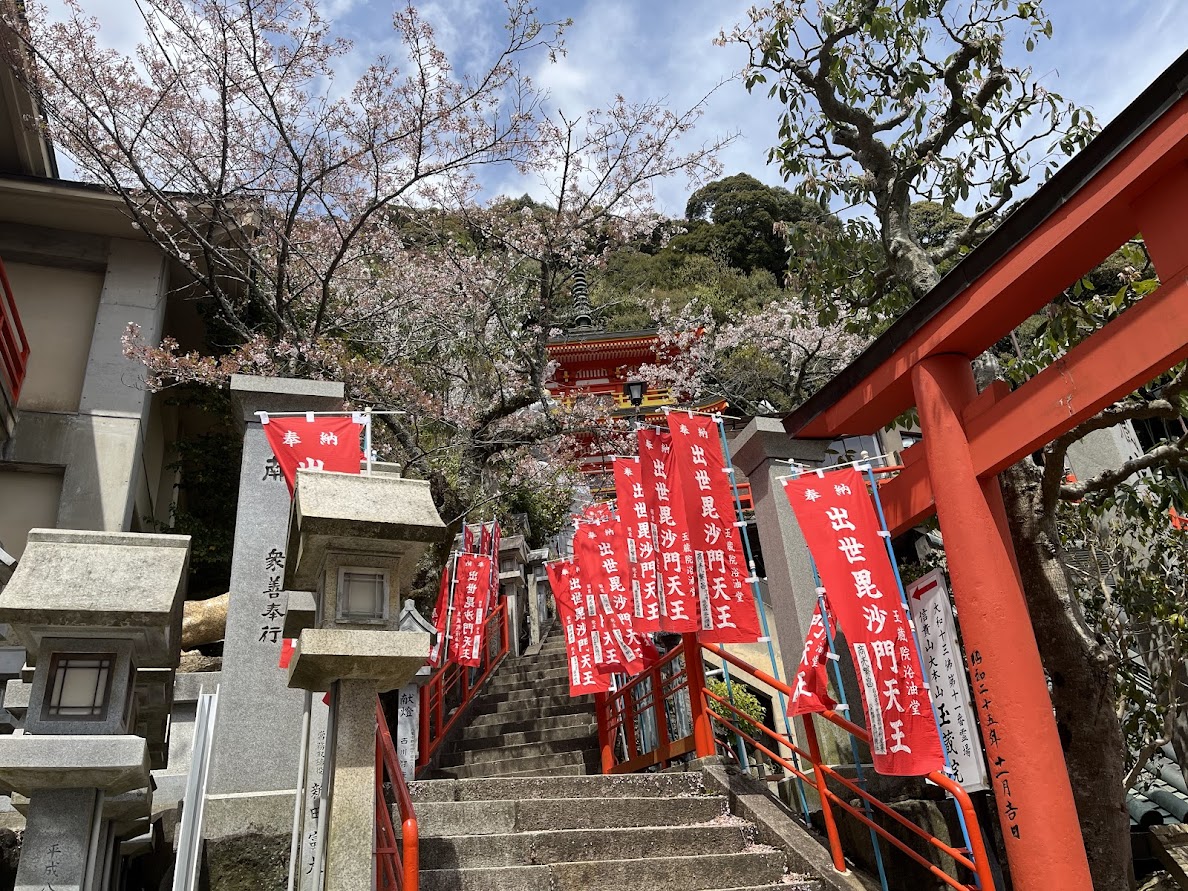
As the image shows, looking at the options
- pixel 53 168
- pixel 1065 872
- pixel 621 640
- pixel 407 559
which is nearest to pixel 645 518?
pixel 621 640

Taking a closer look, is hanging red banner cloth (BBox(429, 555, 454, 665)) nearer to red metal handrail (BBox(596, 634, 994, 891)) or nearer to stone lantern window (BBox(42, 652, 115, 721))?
red metal handrail (BBox(596, 634, 994, 891))

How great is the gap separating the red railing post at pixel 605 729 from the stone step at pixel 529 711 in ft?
5.33

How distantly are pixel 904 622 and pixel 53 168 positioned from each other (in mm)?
15522

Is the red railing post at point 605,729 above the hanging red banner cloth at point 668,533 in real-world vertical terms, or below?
below

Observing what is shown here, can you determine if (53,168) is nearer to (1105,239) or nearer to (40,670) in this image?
(40,670)

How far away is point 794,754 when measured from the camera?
8305 millimetres

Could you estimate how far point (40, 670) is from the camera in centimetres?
415

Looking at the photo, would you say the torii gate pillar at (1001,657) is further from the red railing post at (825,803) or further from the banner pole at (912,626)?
the red railing post at (825,803)

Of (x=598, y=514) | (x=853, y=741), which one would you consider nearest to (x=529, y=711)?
(x=598, y=514)

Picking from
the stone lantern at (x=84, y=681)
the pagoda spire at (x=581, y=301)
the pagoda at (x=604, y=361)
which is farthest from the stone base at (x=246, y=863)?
the pagoda spire at (x=581, y=301)

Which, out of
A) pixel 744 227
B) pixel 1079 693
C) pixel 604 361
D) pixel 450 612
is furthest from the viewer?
pixel 744 227

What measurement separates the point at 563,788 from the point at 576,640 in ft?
13.6

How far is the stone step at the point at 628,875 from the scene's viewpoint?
5.35m

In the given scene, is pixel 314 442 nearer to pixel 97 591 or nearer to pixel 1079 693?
pixel 97 591
